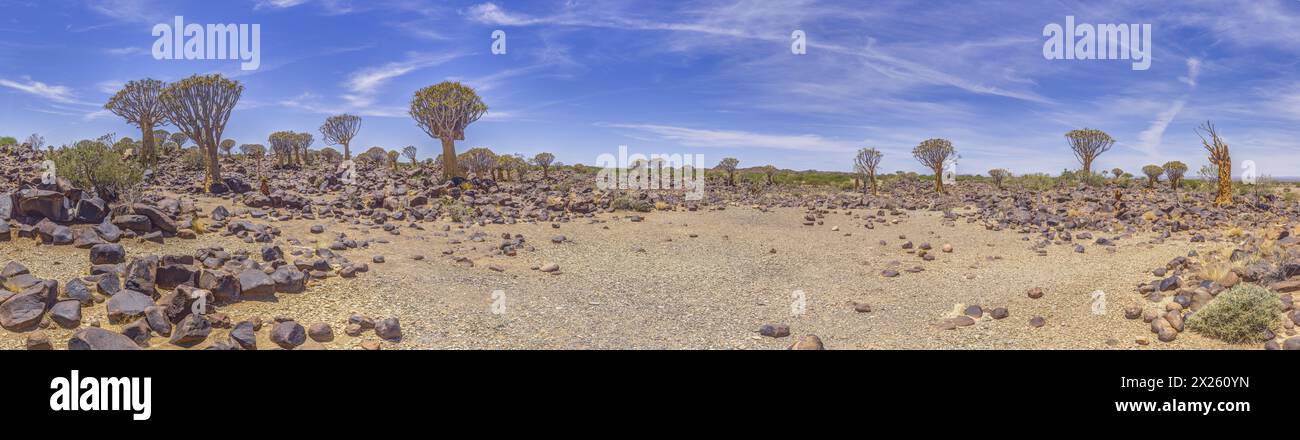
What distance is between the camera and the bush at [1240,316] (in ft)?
21.3

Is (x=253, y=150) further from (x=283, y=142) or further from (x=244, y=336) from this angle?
(x=244, y=336)

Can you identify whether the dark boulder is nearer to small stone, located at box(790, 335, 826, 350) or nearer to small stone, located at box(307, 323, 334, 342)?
small stone, located at box(307, 323, 334, 342)

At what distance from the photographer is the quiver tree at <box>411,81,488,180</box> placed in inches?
1181

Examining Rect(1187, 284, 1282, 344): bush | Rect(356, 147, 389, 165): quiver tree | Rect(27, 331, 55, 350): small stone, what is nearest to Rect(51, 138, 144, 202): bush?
Rect(27, 331, 55, 350): small stone

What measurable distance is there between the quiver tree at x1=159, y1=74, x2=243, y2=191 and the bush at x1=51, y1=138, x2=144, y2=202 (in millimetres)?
11905

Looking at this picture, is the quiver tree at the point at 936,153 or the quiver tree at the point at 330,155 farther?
the quiver tree at the point at 330,155

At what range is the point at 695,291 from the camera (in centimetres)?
1049

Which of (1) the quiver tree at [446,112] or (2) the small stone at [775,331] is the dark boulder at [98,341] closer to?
(2) the small stone at [775,331]

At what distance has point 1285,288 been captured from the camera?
7531mm

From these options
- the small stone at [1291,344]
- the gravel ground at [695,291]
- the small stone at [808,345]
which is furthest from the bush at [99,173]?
the small stone at [1291,344]

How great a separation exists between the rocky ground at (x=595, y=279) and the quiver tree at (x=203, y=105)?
25.2 feet

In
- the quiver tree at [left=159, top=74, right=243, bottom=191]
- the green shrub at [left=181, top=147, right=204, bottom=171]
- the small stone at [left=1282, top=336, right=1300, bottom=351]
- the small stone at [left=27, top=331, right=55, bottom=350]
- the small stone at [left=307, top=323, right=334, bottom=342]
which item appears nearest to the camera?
the small stone at [left=27, top=331, right=55, bottom=350]

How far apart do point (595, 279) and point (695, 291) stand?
6.21 ft
